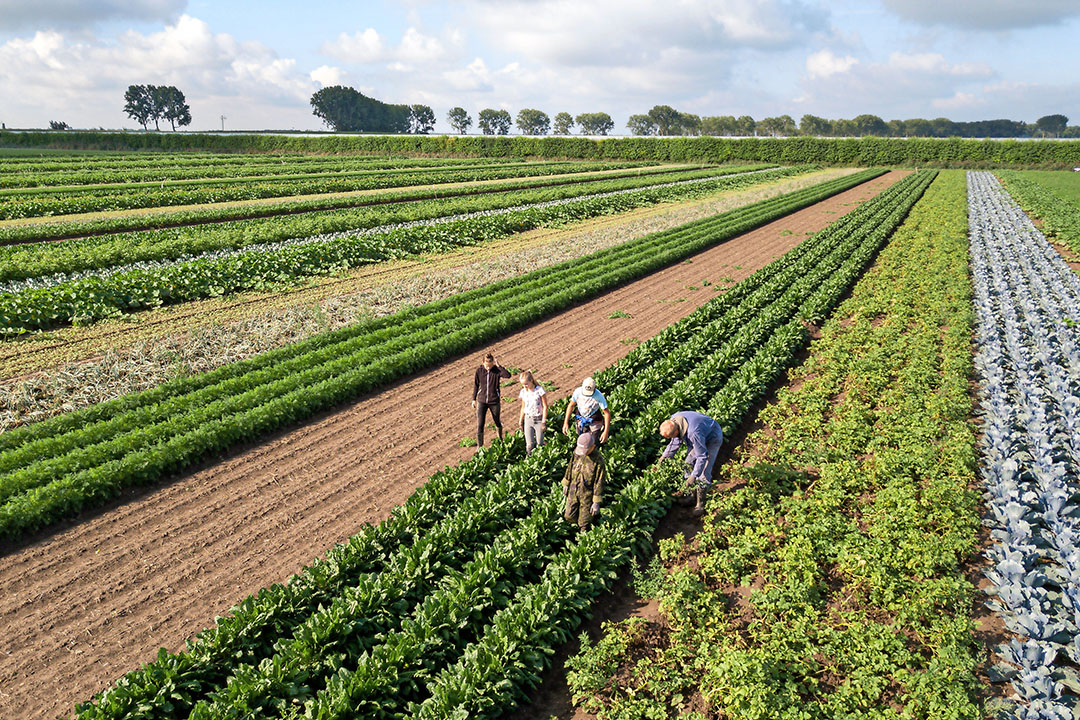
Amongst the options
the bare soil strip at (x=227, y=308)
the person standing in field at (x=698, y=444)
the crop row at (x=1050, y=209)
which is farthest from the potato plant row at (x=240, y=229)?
the crop row at (x=1050, y=209)

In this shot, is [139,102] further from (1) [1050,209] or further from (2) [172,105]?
(1) [1050,209]

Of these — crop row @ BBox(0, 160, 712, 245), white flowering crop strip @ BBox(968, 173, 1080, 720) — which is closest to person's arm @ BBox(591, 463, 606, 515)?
white flowering crop strip @ BBox(968, 173, 1080, 720)

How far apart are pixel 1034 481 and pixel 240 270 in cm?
2390

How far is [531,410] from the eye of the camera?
9.98m

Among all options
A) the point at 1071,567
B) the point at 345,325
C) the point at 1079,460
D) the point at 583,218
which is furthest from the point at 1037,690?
the point at 583,218

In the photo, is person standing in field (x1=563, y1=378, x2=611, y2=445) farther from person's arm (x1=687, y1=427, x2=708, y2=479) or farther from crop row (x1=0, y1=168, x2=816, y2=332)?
crop row (x1=0, y1=168, x2=816, y2=332)

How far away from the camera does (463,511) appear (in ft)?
28.3

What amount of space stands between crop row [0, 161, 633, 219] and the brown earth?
120 feet

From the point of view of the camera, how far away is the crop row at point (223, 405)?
9.63 m

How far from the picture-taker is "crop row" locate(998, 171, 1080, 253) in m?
34.0

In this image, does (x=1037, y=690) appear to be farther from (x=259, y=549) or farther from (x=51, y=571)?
(x=51, y=571)

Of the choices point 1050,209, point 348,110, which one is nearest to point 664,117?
point 348,110

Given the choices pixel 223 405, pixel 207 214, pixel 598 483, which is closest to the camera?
pixel 598 483

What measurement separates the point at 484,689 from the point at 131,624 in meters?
4.54
